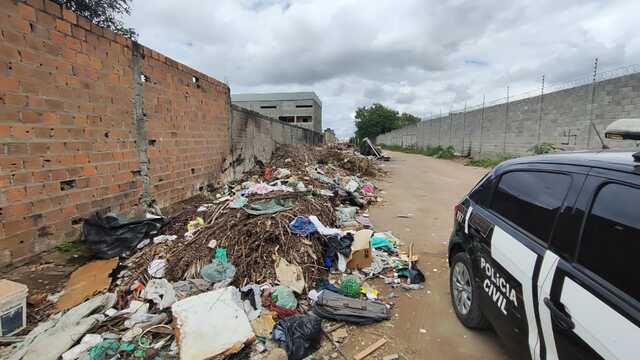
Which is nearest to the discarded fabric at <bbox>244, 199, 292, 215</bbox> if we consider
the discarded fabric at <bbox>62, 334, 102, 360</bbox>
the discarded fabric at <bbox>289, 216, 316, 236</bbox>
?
the discarded fabric at <bbox>289, 216, 316, 236</bbox>

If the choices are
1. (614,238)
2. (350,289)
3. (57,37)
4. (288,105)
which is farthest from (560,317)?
(288,105)

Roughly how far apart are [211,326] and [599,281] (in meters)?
2.41

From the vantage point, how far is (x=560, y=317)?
143 cm

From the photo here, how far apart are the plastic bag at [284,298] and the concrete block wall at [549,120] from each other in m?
8.72

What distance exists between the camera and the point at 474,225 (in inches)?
101

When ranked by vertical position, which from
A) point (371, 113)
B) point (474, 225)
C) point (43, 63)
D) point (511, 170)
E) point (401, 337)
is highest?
point (371, 113)

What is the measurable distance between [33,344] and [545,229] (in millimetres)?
3590

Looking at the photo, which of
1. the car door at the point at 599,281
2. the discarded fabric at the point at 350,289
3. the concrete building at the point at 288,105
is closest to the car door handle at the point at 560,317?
the car door at the point at 599,281

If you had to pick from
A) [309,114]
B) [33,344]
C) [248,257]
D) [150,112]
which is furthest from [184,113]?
[309,114]

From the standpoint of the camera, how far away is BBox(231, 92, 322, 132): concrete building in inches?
1783

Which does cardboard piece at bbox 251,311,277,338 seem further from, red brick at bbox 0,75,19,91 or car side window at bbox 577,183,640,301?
red brick at bbox 0,75,19,91

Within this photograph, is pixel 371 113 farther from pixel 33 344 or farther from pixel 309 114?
pixel 33 344

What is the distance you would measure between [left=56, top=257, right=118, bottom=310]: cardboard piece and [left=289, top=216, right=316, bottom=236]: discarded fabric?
206 centimetres

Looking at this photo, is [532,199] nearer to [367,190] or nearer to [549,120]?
[367,190]
